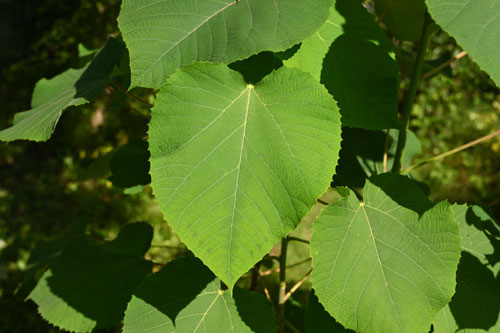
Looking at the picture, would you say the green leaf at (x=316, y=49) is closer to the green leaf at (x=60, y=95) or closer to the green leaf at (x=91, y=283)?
the green leaf at (x=60, y=95)

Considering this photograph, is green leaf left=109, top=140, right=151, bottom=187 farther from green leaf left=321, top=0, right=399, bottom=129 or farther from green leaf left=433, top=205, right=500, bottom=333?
green leaf left=433, top=205, right=500, bottom=333

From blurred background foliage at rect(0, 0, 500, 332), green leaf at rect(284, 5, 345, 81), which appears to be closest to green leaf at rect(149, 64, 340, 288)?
green leaf at rect(284, 5, 345, 81)

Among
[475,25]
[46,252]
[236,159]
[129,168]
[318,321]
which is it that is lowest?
[46,252]

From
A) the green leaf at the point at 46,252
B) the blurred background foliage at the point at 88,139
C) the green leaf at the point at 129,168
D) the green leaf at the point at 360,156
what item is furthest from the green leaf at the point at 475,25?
the blurred background foliage at the point at 88,139

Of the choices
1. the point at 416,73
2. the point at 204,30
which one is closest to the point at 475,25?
the point at 416,73

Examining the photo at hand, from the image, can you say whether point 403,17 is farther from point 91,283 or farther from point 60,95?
point 91,283
